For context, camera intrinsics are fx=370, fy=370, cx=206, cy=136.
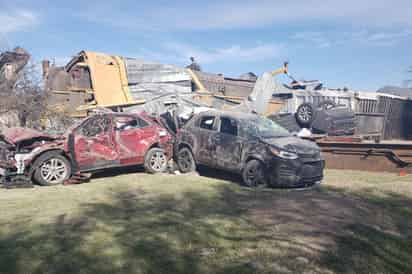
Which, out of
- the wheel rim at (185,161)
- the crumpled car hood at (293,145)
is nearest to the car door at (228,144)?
the crumpled car hood at (293,145)

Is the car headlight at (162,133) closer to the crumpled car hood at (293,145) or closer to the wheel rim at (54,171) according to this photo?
the wheel rim at (54,171)

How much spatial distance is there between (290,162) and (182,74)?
11.8 meters

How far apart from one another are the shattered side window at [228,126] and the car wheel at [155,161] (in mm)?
2045

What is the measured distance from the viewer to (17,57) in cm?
1634

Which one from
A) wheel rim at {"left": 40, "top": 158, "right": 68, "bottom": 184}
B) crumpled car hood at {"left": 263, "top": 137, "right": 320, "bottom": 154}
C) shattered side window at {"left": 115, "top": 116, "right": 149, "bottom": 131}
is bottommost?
wheel rim at {"left": 40, "top": 158, "right": 68, "bottom": 184}

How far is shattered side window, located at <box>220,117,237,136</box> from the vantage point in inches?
345

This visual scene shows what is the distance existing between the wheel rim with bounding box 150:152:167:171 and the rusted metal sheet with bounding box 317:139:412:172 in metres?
4.43

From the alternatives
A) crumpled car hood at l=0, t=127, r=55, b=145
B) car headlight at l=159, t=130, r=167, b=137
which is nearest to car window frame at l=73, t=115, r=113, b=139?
crumpled car hood at l=0, t=127, r=55, b=145

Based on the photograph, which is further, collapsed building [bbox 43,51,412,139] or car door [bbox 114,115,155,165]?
collapsed building [bbox 43,51,412,139]

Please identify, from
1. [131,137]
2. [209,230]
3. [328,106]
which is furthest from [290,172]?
[328,106]

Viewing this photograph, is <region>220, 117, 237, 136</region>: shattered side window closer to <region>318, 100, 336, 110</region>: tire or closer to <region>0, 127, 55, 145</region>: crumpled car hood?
<region>0, 127, 55, 145</region>: crumpled car hood

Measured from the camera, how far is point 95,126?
9359 millimetres

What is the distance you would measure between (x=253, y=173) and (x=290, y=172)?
33.0 inches

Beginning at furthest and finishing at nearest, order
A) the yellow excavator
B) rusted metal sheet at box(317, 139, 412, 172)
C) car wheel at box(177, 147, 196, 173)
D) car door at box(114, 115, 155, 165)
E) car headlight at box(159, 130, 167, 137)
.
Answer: the yellow excavator → car headlight at box(159, 130, 167, 137) → car wheel at box(177, 147, 196, 173) → car door at box(114, 115, 155, 165) → rusted metal sheet at box(317, 139, 412, 172)
